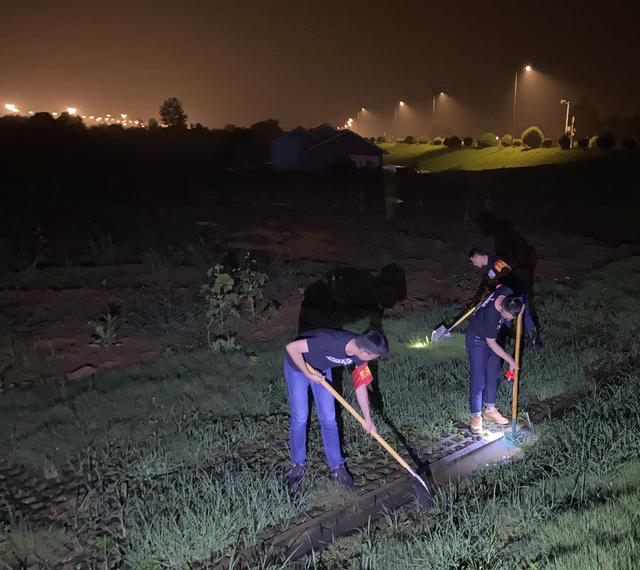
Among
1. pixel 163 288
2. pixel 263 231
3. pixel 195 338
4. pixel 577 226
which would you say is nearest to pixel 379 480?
pixel 195 338

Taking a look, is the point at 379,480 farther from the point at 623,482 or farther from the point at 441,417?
the point at 623,482

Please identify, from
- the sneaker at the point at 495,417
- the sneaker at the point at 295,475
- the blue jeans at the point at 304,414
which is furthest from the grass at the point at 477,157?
the sneaker at the point at 295,475

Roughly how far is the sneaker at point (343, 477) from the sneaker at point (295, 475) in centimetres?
25

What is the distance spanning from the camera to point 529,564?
3.43 meters

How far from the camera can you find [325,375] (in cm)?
459

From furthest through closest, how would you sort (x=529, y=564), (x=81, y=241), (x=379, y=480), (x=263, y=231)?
(x=263, y=231)
(x=81, y=241)
(x=379, y=480)
(x=529, y=564)

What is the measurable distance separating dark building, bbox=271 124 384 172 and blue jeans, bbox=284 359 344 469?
116 feet

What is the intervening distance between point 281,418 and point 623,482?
2.84 metres

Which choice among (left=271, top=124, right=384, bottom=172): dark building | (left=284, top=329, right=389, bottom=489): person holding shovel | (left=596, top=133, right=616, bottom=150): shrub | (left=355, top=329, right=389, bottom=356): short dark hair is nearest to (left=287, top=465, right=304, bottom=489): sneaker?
(left=284, top=329, right=389, bottom=489): person holding shovel

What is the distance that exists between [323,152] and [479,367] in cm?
3651

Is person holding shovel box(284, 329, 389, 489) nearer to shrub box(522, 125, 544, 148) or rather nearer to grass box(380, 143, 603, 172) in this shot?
grass box(380, 143, 603, 172)

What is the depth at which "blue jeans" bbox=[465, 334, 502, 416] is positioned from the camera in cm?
527

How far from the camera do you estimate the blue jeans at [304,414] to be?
440 cm

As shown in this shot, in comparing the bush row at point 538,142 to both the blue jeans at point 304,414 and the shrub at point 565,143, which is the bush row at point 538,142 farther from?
the blue jeans at point 304,414
